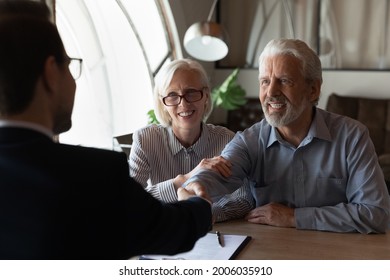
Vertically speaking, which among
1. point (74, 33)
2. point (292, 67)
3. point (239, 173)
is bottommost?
point (239, 173)

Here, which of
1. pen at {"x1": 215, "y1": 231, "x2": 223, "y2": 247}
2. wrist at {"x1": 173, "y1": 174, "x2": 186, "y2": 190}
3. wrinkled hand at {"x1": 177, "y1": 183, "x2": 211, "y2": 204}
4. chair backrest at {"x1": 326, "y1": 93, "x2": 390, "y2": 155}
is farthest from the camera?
chair backrest at {"x1": 326, "y1": 93, "x2": 390, "y2": 155}

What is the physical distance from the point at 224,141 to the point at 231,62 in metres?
3.45

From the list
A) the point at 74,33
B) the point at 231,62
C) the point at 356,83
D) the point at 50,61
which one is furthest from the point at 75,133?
the point at 50,61

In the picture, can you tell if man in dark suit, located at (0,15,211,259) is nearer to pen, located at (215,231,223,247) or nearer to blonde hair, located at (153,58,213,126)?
pen, located at (215,231,223,247)

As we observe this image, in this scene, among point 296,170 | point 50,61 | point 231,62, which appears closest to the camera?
point 50,61

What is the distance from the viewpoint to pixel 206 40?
3.75m

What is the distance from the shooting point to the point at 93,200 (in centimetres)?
93

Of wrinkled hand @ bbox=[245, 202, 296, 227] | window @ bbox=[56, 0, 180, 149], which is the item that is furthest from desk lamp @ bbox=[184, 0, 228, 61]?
wrinkled hand @ bbox=[245, 202, 296, 227]

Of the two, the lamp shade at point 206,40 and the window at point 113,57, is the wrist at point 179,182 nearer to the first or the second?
the lamp shade at point 206,40

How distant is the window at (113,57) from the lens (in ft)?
13.9

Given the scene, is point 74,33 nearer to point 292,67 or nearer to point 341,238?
point 292,67

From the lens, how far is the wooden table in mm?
1387

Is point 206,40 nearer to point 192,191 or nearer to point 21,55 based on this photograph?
point 192,191

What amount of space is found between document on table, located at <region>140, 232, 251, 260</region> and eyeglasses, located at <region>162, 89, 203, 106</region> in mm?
804
